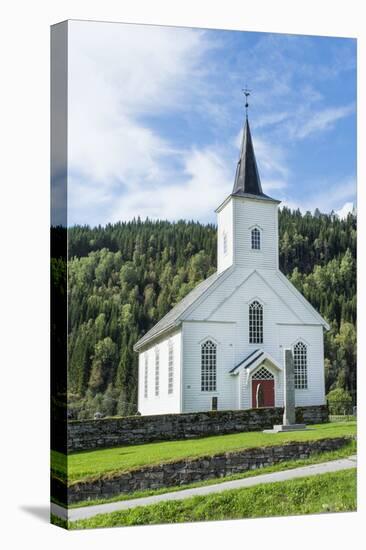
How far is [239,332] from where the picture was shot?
2011 cm

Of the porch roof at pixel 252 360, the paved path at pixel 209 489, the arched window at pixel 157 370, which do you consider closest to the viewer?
the paved path at pixel 209 489

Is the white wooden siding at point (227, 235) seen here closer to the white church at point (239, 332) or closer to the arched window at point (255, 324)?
the white church at point (239, 332)

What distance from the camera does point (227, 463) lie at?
19156 millimetres

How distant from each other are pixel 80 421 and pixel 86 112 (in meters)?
5.84

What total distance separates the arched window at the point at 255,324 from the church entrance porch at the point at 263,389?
0.63 metres

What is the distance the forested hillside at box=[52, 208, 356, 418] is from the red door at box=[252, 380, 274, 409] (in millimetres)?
1380

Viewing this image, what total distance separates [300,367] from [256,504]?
3.13 metres

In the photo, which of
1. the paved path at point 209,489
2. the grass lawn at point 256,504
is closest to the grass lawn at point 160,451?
the paved path at point 209,489

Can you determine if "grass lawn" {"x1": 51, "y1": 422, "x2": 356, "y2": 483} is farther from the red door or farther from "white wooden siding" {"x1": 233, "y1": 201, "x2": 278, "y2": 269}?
"white wooden siding" {"x1": 233, "y1": 201, "x2": 278, "y2": 269}

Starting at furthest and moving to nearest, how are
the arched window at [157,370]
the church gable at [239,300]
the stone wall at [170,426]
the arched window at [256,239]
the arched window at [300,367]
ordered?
the arched window at [256,239]
the arched window at [300,367]
the church gable at [239,300]
the arched window at [157,370]
the stone wall at [170,426]

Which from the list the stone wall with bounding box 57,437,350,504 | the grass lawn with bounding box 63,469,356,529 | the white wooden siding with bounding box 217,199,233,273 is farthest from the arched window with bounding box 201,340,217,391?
the grass lawn with bounding box 63,469,356,529

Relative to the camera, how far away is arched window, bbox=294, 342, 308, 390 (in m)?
20.5

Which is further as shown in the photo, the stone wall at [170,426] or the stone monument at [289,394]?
the stone monument at [289,394]

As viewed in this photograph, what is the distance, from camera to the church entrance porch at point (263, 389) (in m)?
20.0
